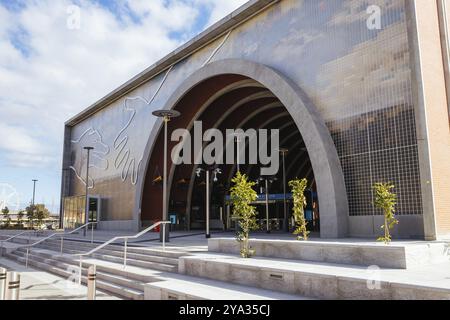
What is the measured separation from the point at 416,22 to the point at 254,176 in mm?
25937

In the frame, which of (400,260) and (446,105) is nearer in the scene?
(400,260)

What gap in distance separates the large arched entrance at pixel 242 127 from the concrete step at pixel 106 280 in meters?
8.27

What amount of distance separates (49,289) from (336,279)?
823cm

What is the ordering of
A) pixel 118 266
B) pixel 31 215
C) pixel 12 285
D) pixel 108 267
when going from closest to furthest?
pixel 12 285 → pixel 108 267 → pixel 118 266 → pixel 31 215

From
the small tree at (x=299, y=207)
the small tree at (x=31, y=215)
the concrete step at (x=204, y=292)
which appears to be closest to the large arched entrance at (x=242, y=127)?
the small tree at (x=299, y=207)

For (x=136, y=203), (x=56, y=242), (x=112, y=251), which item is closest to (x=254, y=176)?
(x=136, y=203)

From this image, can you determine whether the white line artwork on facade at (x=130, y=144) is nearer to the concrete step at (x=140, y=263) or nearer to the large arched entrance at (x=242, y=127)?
the large arched entrance at (x=242, y=127)

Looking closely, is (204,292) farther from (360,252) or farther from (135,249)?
(135,249)

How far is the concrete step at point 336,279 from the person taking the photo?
5.60m

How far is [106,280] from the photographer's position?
11.0m

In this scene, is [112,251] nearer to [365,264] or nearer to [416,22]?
[365,264]

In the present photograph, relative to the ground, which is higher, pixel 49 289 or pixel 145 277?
pixel 145 277

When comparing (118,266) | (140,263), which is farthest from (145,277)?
(118,266)
